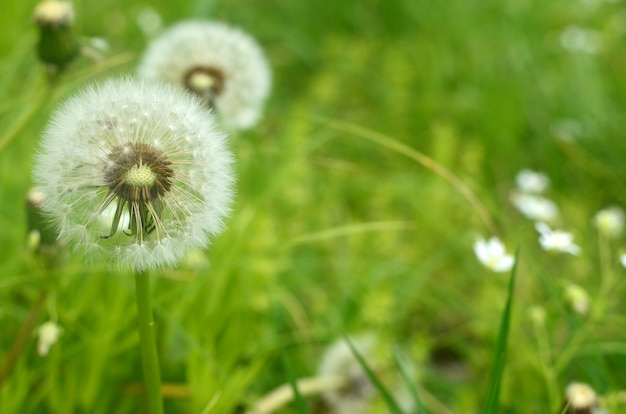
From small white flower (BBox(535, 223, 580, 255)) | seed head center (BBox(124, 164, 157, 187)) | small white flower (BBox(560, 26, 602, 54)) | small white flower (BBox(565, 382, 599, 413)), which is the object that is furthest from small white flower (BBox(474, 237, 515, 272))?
small white flower (BBox(560, 26, 602, 54))

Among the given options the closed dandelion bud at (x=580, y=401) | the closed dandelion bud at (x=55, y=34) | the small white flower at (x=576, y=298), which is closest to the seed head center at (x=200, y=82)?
the closed dandelion bud at (x=55, y=34)

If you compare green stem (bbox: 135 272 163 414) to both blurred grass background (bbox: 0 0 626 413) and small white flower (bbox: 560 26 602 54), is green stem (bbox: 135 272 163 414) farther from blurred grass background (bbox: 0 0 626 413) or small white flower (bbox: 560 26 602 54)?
small white flower (bbox: 560 26 602 54)

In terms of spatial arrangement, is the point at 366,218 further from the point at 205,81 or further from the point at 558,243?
the point at 558,243

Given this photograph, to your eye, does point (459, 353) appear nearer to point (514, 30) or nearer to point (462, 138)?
point (462, 138)

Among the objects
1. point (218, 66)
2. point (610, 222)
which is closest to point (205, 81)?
point (218, 66)

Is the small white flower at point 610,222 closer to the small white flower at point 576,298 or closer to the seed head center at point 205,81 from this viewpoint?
the small white flower at point 576,298

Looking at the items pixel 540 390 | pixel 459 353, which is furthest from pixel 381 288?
pixel 540 390
